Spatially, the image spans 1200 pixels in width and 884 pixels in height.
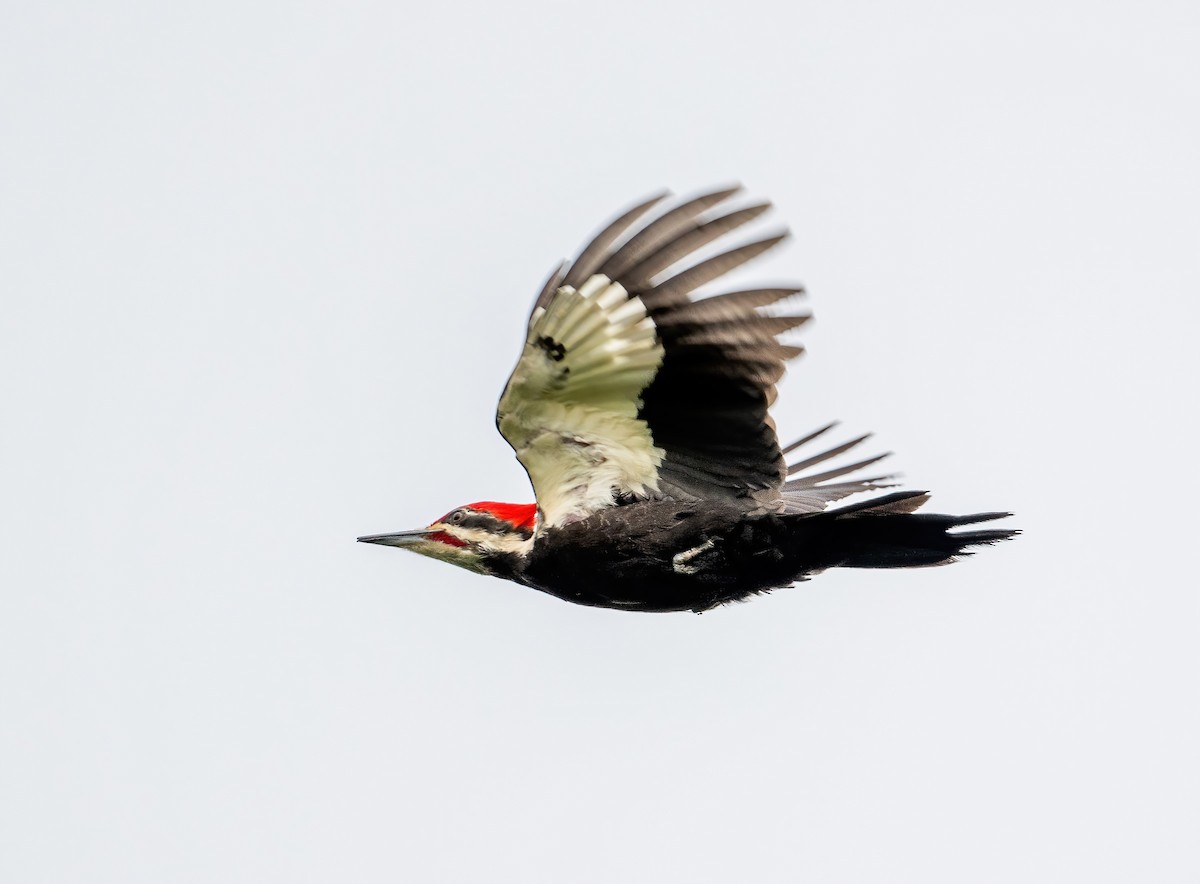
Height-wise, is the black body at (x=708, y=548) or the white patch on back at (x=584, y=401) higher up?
the white patch on back at (x=584, y=401)

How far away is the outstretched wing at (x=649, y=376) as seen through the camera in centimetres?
876

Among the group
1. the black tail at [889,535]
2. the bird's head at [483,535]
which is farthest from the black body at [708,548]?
the bird's head at [483,535]

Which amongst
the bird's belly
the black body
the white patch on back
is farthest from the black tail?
the white patch on back

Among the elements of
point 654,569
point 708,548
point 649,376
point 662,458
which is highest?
point 649,376

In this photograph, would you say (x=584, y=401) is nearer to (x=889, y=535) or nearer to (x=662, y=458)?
(x=662, y=458)

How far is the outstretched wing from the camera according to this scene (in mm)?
8758

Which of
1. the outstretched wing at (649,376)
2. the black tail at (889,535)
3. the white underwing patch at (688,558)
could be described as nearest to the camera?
the outstretched wing at (649,376)

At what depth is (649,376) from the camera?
30.3ft

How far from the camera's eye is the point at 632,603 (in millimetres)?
9648

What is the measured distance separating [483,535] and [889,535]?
2235 mm

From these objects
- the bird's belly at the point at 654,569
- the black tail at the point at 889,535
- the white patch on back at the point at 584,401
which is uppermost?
the white patch on back at the point at 584,401

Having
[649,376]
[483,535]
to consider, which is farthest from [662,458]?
[483,535]

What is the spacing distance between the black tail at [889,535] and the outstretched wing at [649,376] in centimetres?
35

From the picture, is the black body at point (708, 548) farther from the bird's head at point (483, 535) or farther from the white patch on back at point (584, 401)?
the bird's head at point (483, 535)
